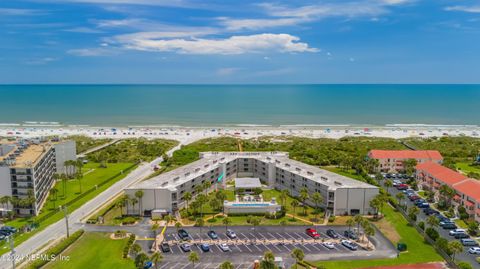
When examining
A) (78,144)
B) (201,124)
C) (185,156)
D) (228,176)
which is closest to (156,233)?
(228,176)

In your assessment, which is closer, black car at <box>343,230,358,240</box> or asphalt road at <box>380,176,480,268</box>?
asphalt road at <box>380,176,480,268</box>

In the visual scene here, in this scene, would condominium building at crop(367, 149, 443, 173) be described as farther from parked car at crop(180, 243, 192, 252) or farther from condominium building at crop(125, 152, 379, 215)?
parked car at crop(180, 243, 192, 252)

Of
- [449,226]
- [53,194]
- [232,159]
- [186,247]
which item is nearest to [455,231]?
[449,226]

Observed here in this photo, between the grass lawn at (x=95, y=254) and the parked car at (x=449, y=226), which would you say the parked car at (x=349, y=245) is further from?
the grass lawn at (x=95, y=254)

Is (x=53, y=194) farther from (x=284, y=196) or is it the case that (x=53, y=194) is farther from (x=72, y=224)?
(x=284, y=196)

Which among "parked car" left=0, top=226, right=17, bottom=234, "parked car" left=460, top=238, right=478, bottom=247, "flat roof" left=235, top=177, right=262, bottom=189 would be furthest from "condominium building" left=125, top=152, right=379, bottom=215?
"parked car" left=0, top=226, right=17, bottom=234

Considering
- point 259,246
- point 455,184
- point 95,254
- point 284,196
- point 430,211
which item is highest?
point 455,184
